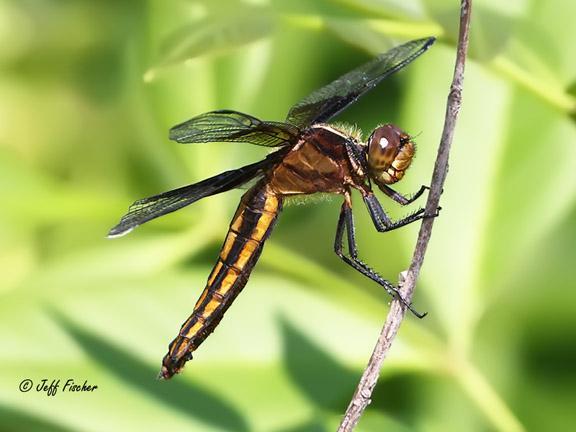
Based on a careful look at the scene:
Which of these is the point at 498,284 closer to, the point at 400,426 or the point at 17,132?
the point at 400,426

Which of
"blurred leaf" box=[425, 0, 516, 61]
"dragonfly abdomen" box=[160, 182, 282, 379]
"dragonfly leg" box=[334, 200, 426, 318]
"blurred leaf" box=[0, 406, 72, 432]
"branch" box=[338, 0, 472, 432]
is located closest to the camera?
"branch" box=[338, 0, 472, 432]

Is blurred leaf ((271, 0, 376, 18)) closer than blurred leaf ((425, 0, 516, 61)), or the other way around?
blurred leaf ((425, 0, 516, 61))

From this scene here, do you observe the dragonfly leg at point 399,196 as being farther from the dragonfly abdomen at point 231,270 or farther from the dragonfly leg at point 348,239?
the dragonfly abdomen at point 231,270

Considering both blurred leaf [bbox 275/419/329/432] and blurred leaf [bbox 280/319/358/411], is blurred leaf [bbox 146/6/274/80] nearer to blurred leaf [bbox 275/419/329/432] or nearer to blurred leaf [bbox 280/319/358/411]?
blurred leaf [bbox 280/319/358/411]

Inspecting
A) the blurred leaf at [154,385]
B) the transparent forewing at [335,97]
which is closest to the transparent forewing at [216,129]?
the transparent forewing at [335,97]

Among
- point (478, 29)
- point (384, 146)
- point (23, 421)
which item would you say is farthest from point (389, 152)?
point (23, 421)

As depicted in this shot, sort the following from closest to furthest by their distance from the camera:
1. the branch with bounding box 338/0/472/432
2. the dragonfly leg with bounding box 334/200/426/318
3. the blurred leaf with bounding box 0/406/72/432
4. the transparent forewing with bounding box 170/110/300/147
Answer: the branch with bounding box 338/0/472/432, the blurred leaf with bounding box 0/406/72/432, the transparent forewing with bounding box 170/110/300/147, the dragonfly leg with bounding box 334/200/426/318

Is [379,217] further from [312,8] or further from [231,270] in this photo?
[312,8]

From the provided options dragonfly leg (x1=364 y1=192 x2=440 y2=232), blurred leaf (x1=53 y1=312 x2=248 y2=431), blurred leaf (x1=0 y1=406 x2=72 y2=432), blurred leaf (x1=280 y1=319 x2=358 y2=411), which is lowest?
blurred leaf (x1=0 y1=406 x2=72 y2=432)

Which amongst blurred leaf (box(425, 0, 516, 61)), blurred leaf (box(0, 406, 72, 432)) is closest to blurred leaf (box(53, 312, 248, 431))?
blurred leaf (box(0, 406, 72, 432))
